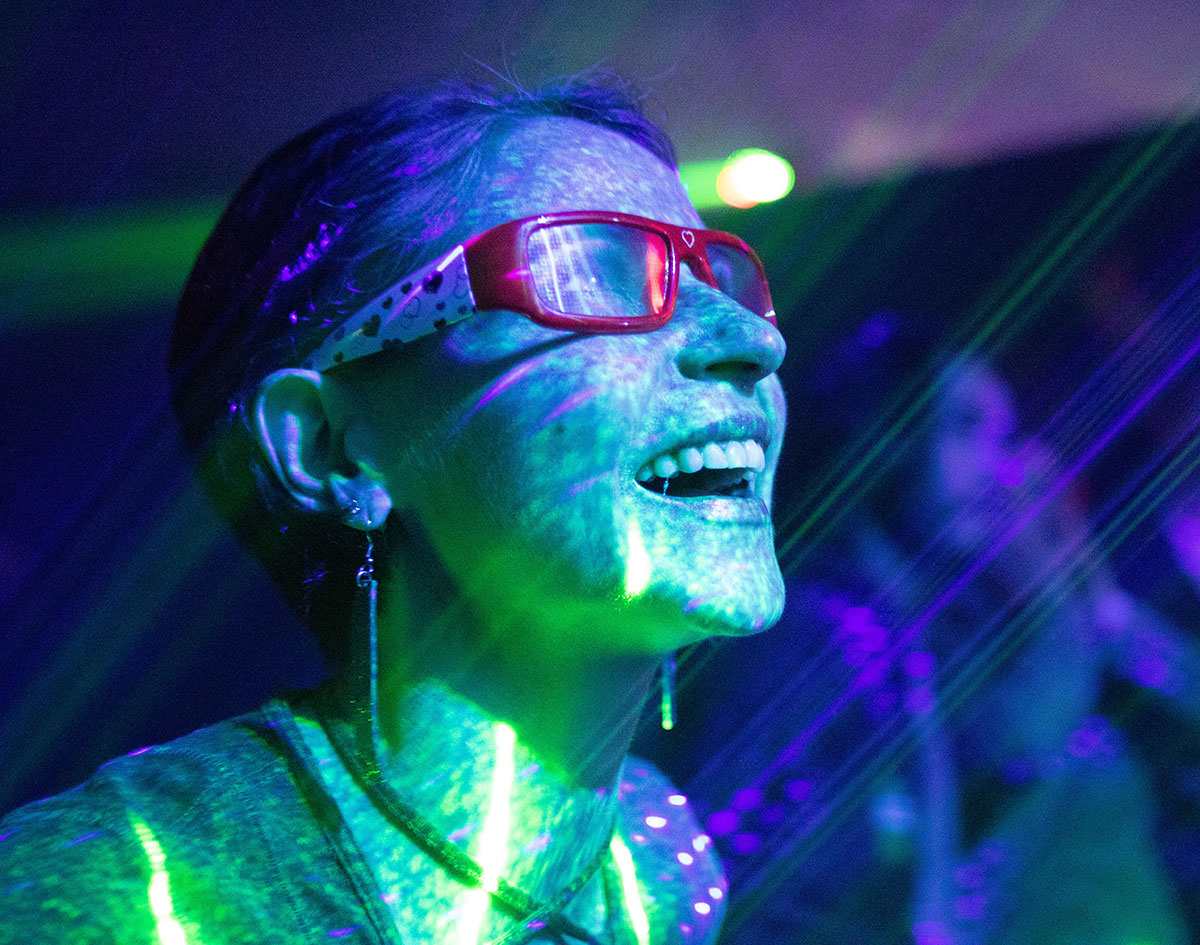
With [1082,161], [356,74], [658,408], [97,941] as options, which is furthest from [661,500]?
[1082,161]

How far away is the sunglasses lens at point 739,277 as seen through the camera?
1.28 meters

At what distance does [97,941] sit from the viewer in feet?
3.15

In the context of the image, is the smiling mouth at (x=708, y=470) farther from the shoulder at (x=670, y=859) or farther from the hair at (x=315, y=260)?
the shoulder at (x=670, y=859)

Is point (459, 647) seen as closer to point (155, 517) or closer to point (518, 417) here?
point (518, 417)

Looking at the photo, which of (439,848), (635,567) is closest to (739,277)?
(635,567)

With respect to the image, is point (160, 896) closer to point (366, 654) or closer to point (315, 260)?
point (366, 654)

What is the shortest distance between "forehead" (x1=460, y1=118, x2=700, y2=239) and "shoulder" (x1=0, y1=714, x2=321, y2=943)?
0.72 metres

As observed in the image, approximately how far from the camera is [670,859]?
142 cm

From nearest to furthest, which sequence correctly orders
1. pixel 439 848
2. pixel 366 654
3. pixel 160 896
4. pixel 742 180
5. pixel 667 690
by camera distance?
1. pixel 160 896
2. pixel 439 848
3. pixel 366 654
4. pixel 667 690
5. pixel 742 180

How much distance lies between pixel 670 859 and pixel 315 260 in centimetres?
100

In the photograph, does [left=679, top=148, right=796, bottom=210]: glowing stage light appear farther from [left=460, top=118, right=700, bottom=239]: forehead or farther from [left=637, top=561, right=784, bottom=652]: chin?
[left=637, top=561, right=784, bottom=652]: chin

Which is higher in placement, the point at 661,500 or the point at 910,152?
the point at 910,152

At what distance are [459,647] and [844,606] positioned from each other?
1.23 meters

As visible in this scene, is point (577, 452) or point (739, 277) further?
point (739, 277)
